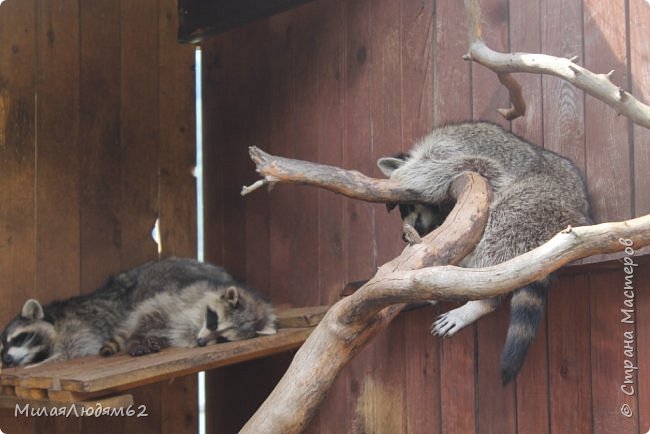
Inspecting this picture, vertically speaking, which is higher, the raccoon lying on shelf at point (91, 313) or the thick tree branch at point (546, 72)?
the thick tree branch at point (546, 72)

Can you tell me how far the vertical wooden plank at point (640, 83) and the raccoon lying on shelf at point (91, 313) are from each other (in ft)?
6.44

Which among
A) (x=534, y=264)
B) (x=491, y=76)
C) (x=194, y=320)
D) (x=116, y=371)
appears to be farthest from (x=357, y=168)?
(x=534, y=264)

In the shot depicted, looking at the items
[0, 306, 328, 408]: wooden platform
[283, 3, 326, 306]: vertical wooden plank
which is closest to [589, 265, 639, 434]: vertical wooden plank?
[0, 306, 328, 408]: wooden platform

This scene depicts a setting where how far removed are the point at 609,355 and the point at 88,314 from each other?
2410mm

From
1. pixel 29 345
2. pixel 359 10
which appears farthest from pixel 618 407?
pixel 29 345

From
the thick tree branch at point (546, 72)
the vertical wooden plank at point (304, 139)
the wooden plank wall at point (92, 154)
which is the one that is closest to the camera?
the thick tree branch at point (546, 72)

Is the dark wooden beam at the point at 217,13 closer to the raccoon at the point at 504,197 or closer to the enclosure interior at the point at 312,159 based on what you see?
the enclosure interior at the point at 312,159

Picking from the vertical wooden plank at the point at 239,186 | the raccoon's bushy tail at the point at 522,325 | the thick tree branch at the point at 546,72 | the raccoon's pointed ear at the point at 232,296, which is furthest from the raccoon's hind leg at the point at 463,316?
the vertical wooden plank at the point at 239,186

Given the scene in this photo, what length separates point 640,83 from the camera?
2.79m

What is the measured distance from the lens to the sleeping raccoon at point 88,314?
12.0 ft

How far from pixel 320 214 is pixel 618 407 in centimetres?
176

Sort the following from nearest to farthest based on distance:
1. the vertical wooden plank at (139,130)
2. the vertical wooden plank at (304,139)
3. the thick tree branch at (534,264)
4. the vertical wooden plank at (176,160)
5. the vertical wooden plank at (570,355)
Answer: the thick tree branch at (534,264) → the vertical wooden plank at (570,355) → the vertical wooden plank at (304,139) → the vertical wooden plank at (139,130) → the vertical wooden plank at (176,160)

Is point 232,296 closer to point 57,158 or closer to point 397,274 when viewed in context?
point 57,158

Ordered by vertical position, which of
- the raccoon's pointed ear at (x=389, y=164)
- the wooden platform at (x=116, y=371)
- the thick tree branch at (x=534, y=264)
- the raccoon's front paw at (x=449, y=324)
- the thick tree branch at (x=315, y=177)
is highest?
the raccoon's pointed ear at (x=389, y=164)
